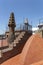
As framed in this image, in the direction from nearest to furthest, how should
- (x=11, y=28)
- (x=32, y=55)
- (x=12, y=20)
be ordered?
(x=32, y=55) → (x=11, y=28) → (x=12, y=20)

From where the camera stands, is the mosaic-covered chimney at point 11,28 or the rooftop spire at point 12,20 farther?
the rooftop spire at point 12,20

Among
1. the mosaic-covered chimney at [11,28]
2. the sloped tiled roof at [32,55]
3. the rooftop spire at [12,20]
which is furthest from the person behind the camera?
the rooftop spire at [12,20]

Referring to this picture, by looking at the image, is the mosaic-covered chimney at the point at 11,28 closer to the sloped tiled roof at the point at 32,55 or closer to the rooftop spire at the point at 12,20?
the rooftop spire at the point at 12,20

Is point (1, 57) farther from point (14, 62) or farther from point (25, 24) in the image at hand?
point (25, 24)

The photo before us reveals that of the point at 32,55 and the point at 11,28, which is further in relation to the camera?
the point at 11,28

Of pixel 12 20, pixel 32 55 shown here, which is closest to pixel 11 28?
pixel 12 20

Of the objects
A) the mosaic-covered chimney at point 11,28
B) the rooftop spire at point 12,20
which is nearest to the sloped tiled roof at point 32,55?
the mosaic-covered chimney at point 11,28

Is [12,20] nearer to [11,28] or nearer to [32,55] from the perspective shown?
[11,28]

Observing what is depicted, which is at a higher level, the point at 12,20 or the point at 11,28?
the point at 12,20

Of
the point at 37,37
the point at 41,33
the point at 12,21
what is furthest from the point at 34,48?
the point at 12,21

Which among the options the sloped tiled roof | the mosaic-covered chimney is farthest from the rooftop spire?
the sloped tiled roof

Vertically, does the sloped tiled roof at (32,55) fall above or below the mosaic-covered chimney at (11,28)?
below

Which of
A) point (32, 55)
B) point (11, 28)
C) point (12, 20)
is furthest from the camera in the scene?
point (12, 20)

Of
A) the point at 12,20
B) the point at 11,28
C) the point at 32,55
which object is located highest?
the point at 12,20
